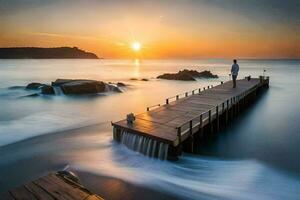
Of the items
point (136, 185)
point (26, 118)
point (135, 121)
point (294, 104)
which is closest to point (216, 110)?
point (135, 121)

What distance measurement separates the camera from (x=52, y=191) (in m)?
7.07

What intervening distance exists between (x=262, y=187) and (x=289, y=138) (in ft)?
29.7

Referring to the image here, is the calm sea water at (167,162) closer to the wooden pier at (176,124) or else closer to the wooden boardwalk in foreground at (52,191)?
the wooden pier at (176,124)

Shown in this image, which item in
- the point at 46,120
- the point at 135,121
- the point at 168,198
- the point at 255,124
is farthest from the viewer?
the point at 46,120

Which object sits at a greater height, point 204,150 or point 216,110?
point 216,110

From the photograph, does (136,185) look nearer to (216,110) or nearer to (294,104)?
(216,110)

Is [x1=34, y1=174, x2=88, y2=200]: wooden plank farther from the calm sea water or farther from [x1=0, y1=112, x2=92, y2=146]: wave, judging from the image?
[x1=0, y1=112, x2=92, y2=146]: wave

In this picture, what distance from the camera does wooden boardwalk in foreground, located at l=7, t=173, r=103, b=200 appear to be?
6.81m

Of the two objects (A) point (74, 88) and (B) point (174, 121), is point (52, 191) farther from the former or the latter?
(A) point (74, 88)

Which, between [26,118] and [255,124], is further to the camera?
[26,118]

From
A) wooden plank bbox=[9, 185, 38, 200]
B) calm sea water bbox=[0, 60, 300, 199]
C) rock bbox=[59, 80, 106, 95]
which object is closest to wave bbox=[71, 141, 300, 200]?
calm sea water bbox=[0, 60, 300, 199]

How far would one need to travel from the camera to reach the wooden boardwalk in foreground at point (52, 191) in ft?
22.4

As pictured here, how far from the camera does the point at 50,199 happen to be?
6.70m

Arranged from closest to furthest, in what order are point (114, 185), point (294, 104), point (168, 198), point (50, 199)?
point (50, 199)
point (168, 198)
point (114, 185)
point (294, 104)
